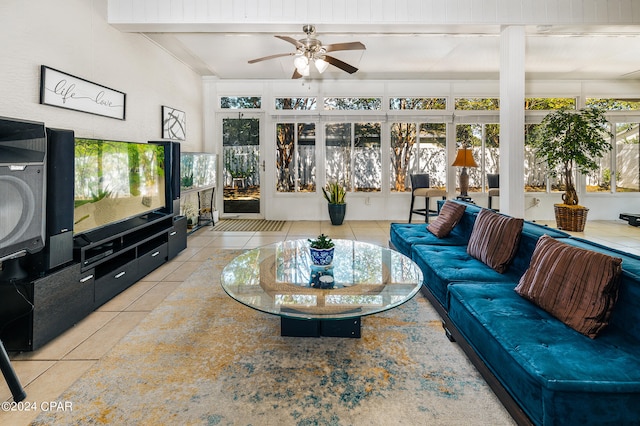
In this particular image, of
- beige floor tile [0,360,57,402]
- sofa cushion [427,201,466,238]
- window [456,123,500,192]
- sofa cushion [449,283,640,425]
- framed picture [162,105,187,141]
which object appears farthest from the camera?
window [456,123,500,192]

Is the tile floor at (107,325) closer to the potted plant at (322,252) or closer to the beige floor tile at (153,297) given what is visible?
the beige floor tile at (153,297)

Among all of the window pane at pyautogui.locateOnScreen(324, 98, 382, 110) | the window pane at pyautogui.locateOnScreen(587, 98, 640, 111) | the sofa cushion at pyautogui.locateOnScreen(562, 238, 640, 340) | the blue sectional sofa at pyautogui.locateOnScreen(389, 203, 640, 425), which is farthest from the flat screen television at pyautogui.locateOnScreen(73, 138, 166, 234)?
the window pane at pyautogui.locateOnScreen(587, 98, 640, 111)

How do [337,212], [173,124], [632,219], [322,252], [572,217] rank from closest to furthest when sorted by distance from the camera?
1. [322,252]
2. [173,124]
3. [572,217]
4. [632,219]
5. [337,212]

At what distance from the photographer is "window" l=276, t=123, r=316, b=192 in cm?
687

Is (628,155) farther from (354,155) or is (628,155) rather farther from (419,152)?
(354,155)

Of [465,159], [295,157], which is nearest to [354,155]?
[295,157]

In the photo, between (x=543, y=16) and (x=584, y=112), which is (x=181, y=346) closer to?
(x=543, y=16)

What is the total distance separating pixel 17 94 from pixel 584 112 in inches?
298

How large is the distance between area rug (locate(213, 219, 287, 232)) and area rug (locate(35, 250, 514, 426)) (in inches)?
142

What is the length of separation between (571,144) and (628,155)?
2483 millimetres

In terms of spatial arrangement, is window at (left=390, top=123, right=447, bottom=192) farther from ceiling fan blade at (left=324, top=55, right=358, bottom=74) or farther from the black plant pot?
ceiling fan blade at (left=324, top=55, right=358, bottom=74)

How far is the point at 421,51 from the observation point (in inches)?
200

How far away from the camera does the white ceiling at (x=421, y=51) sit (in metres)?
3.86

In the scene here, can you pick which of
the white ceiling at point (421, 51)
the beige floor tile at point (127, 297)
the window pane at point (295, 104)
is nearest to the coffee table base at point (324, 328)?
the beige floor tile at point (127, 297)
